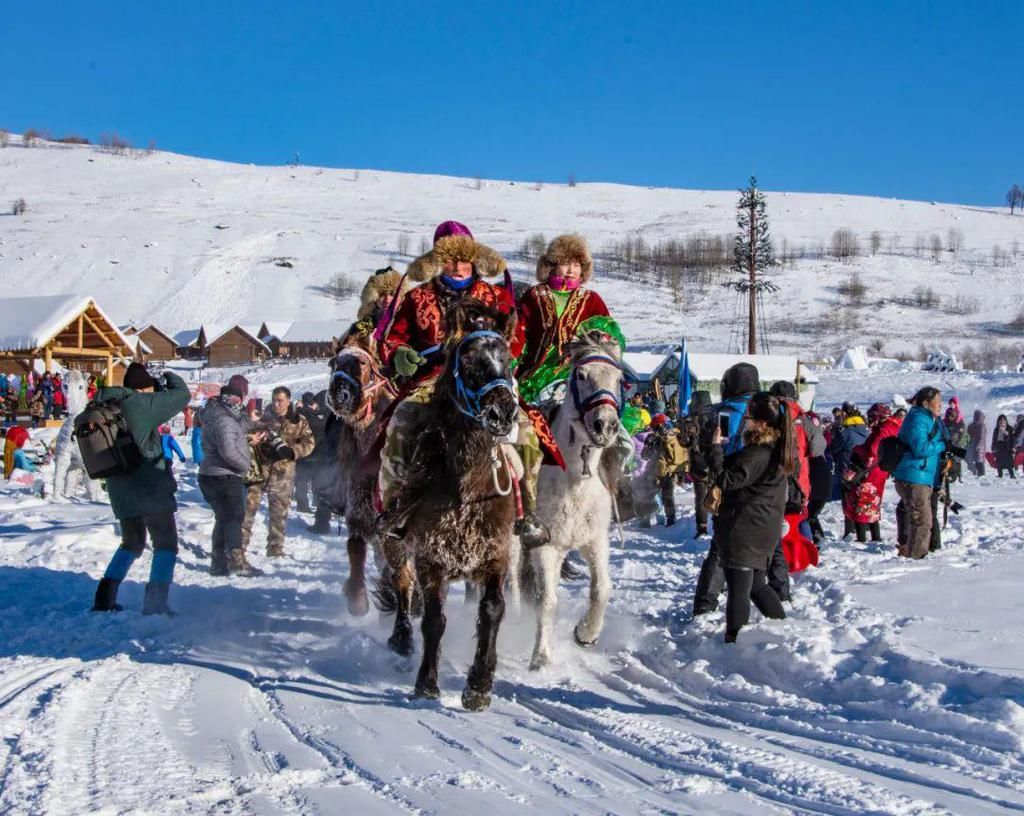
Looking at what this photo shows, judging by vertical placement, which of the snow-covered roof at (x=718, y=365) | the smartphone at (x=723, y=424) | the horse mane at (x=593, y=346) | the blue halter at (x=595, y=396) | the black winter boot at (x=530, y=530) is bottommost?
the black winter boot at (x=530, y=530)

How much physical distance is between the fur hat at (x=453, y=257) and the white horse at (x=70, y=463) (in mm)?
10019

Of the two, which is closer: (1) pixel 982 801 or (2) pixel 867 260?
(1) pixel 982 801

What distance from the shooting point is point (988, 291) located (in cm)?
9781

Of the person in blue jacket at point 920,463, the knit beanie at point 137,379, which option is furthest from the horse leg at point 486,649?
the person in blue jacket at point 920,463

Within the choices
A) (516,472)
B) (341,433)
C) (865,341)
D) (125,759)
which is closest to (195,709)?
(125,759)

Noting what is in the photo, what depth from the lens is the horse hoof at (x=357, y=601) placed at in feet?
27.5

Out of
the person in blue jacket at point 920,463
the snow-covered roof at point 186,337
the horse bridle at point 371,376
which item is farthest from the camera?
the snow-covered roof at point 186,337

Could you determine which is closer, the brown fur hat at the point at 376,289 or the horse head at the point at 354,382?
the horse head at the point at 354,382

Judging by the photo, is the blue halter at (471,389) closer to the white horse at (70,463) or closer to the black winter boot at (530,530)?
the black winter boot at (530,530)

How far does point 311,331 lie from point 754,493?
3169 inches

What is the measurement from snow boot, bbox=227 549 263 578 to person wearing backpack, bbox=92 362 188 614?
8.39ft

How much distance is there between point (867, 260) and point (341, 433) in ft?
360

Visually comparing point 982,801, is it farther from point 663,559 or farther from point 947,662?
point 663,559

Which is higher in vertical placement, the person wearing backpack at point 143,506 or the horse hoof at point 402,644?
the person wearing backpack at point 143,506
